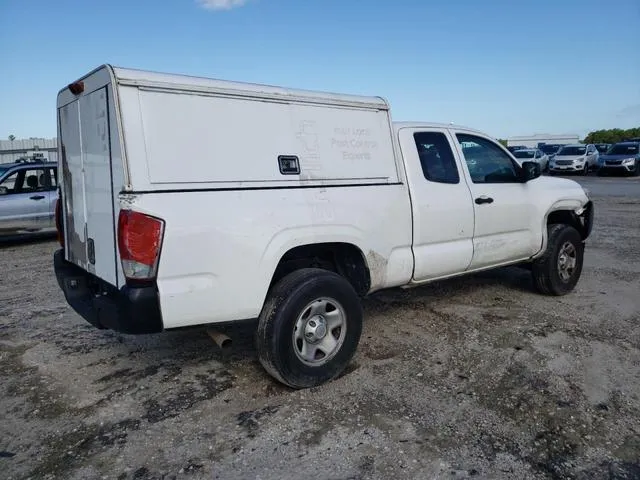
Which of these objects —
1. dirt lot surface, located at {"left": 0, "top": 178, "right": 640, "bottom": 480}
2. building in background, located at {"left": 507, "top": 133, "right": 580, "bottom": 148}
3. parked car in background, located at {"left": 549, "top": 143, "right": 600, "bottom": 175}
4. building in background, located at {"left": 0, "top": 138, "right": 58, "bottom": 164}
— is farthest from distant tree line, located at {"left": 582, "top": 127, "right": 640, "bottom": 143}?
dirt lot surface, located at {"left": 0, "top": 178, "right": 640, "bottom": 480}

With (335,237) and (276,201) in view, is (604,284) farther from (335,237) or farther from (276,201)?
(276,201)

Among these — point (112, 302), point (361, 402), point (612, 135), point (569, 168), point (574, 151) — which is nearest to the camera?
point (112, 302)

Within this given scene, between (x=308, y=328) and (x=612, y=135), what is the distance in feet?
210

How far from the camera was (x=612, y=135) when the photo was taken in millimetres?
57562

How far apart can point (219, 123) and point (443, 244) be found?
231 cm

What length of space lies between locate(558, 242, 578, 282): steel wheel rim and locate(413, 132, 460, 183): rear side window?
1986 millimetres

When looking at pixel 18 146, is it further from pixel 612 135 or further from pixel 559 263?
pixel 612 135

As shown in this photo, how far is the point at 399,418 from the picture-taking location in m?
3.34

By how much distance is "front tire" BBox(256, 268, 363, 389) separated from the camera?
138 inches

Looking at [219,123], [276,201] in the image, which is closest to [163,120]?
[219,123]

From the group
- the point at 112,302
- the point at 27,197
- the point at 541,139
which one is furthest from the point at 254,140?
the point at 541,139

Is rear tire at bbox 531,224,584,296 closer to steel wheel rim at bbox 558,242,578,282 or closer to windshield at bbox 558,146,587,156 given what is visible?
steel wheel rim at bbox 558,242,578,282

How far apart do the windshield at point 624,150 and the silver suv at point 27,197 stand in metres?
27.2

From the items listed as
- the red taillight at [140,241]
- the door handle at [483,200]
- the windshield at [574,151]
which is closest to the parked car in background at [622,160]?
the windshield at [574,151]
